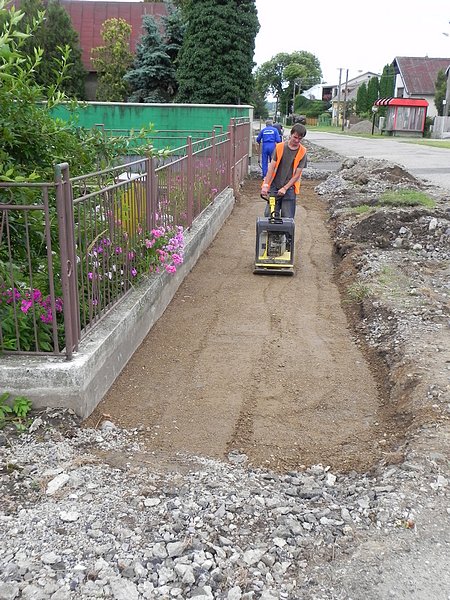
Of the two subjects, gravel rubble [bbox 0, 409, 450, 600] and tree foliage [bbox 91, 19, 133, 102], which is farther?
tree foliage [bbox 91, 19, 133, 102]

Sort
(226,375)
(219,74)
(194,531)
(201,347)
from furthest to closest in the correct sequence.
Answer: (219,74), (201,347), (226,375), (194,531)

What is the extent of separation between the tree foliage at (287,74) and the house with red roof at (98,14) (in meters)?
80.6

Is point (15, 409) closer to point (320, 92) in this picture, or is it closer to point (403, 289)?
point (403, 289)

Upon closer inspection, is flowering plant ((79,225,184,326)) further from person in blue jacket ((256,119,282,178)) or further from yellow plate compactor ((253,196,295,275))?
person in blue jacket ((256,119,282,178))

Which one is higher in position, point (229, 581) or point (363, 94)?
point (363, 94)

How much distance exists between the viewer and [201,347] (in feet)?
19.1

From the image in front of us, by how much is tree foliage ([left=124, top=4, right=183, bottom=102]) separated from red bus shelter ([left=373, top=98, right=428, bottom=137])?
109 feet

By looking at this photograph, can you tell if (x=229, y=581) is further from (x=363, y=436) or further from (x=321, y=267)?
(x=321, y=267)

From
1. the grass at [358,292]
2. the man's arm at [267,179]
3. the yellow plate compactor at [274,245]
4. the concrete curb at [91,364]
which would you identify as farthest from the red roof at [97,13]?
the concrete curb at [91,364]

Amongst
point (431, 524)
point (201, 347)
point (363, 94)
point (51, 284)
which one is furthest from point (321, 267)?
point (363, 94)

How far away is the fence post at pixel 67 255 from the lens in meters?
3.92

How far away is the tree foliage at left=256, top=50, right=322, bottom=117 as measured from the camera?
123938 millimetres

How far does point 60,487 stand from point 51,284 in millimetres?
1358

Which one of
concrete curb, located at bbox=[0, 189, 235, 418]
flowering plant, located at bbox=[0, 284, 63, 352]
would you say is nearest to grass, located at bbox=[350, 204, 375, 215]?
concrete curb, located at bbox=[0, 189, 235, 418]
